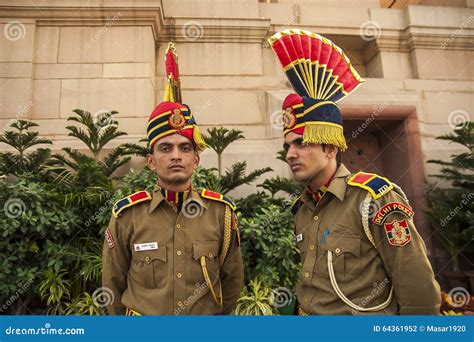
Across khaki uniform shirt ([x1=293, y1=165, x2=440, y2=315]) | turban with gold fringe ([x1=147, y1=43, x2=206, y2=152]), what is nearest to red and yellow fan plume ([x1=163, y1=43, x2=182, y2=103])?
turban with gold fringe ([x1=147, y1=43, x2=206, y2=152])

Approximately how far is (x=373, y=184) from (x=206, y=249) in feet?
3.87

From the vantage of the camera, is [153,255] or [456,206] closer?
[153,255]

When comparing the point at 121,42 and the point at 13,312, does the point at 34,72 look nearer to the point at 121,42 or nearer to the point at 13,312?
the point at 121,42

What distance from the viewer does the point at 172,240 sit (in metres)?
2.38

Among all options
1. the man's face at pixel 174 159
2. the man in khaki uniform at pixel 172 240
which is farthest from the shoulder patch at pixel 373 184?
the man's face at pixel 174 159

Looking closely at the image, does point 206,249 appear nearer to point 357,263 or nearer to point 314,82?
point 357,263

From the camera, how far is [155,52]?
23.9 feet

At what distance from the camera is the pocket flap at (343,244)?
6.23ft

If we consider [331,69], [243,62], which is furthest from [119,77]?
[331,69]

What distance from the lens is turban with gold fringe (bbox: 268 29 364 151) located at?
7.09ft

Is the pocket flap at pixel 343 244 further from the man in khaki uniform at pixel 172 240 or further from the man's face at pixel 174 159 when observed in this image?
the man's face at pixel 174 159

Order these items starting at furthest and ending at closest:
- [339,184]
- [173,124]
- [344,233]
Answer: [173,124] → [339,184] → [344,233]

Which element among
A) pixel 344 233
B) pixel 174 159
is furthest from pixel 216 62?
pixel 344 233

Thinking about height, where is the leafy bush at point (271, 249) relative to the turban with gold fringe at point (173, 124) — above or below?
below
